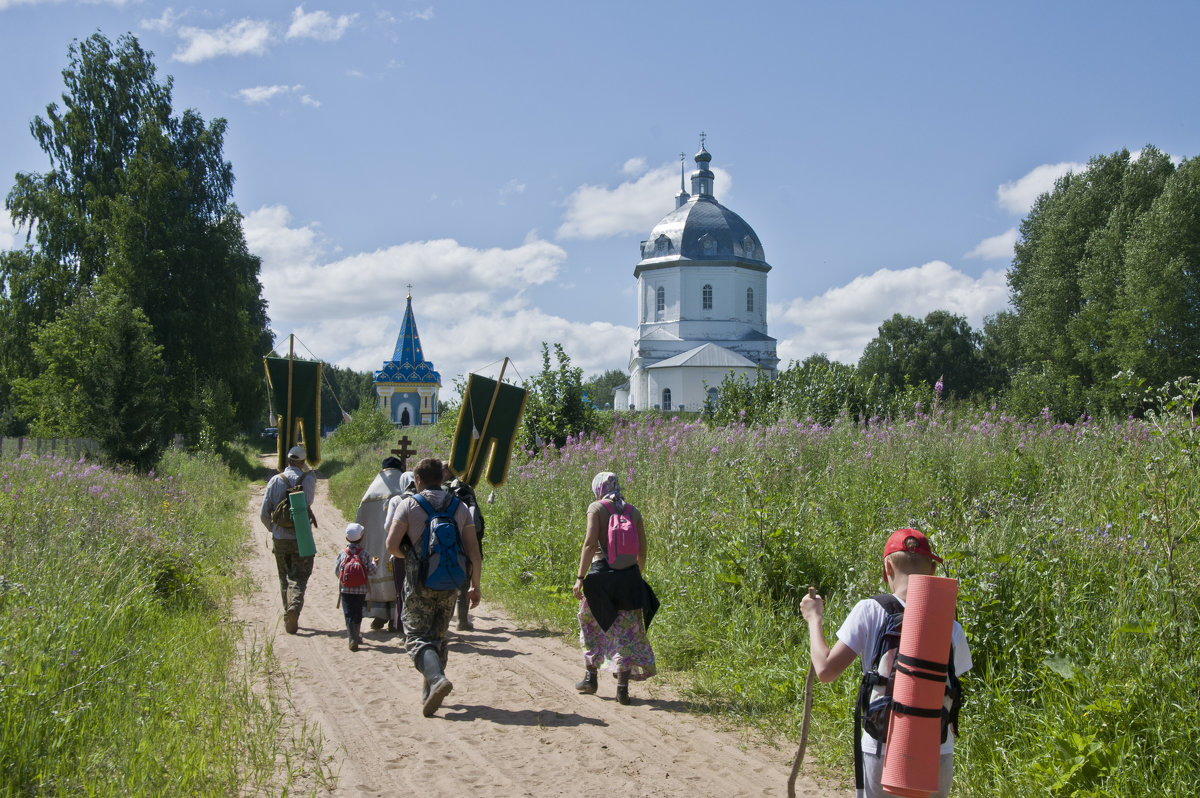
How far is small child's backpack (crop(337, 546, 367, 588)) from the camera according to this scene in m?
8.12

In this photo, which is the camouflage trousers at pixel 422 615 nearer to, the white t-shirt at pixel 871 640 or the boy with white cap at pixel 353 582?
the boy with white cap at pixel 353 582

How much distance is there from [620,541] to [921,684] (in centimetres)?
351

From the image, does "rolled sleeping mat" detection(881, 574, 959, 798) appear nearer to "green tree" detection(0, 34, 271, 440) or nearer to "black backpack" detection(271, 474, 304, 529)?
"black backpack" detection(271, 474, 304, 529)

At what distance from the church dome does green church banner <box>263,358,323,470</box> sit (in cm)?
5908

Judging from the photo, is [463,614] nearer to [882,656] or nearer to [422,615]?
[422,615]

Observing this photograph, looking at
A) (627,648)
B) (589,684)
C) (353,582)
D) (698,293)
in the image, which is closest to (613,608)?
(627,648)

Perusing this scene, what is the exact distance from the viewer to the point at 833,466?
31.6ft

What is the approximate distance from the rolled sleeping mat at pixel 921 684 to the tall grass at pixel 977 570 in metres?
1.64

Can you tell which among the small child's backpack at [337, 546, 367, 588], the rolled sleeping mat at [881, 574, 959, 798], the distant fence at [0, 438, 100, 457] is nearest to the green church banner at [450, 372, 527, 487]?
the small child's backpack at [337, 546, 367, 588]

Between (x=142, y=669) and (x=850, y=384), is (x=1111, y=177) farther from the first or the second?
(x=142, y=669)

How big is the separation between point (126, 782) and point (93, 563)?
157 inches

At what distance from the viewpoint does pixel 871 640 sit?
10.9 ft

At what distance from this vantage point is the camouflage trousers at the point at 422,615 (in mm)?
6137

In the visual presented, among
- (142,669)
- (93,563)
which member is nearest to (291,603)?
(93,563)
